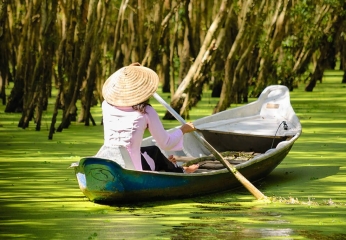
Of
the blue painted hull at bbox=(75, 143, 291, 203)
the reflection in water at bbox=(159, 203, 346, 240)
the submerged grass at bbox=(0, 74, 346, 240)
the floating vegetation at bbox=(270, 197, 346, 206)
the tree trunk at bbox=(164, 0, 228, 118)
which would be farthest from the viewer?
the tree trunk at bbox=(164, 0, 228, 118)

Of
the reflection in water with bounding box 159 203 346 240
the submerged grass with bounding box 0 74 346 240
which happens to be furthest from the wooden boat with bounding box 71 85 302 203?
the reflection in water with bounding box 159 203 346 240

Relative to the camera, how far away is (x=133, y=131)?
29.5ft

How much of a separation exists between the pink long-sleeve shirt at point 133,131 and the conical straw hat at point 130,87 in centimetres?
9

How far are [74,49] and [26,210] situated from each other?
8.70 metres

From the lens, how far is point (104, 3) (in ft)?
54.2

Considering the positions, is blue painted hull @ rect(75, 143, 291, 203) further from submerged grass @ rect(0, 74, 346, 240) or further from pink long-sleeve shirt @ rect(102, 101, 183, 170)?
pink long-sleeve shirt @ rect(102, 101, 183, 170)

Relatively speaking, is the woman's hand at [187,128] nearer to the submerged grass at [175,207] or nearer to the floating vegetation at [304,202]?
the submerged grass at [175,207]

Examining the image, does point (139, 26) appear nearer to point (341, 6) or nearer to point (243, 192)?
point (341, 6)

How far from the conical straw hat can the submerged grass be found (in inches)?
35.5

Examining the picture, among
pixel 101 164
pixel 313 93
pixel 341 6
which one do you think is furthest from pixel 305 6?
pixel 101 164

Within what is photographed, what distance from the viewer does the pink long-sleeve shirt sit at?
9008mm

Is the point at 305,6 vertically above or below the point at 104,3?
below

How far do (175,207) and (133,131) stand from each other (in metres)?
0.74

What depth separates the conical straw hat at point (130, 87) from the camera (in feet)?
29.7
